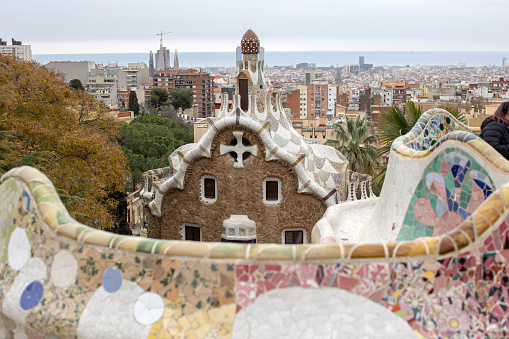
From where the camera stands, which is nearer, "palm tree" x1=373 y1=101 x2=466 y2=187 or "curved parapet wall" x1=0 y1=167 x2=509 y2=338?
"curved parapet wall" x1=0 y1=167 x2=509 y2=338

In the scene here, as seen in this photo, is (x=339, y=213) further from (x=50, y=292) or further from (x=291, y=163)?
(x=50, y=292)

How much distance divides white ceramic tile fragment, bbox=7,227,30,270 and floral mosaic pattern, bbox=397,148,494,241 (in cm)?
360

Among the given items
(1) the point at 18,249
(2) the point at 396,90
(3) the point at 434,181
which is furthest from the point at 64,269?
(2) the point at 396,90

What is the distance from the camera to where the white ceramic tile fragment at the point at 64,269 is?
4004mm

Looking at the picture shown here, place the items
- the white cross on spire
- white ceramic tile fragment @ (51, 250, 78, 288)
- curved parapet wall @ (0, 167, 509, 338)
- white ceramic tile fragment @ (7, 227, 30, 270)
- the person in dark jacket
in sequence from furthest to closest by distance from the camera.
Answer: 1. the white cross on spire
2. the person in dark jacket
3. white ceramic tile fragment @ (7, 227, 30, 270)
4. white ceramic tile fragment @ (51, 250, 78, 288)
5. curved parapet wall @ (0, 167, 509, 338)

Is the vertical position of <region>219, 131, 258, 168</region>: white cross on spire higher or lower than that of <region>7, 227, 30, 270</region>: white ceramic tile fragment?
lower

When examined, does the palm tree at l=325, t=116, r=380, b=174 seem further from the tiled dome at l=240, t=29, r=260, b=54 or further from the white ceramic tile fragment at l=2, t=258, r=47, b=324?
the white ceramic tile fragment at l=2, t=258, r=47, b=324

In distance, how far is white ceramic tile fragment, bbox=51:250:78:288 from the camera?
4.00 meters

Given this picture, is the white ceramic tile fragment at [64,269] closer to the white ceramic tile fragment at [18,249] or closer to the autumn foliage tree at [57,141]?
the white ceramic tile fragment at [18,249]

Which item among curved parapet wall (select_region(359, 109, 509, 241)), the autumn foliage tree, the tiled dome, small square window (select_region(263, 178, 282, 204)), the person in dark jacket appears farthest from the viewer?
the tiled dome

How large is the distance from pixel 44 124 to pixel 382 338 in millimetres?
11718

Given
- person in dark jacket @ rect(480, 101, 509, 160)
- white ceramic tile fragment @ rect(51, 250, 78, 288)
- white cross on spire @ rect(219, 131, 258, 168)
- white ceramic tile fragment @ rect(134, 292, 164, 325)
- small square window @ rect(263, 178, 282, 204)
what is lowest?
small square window @ rect(263, 178, 282, 204)

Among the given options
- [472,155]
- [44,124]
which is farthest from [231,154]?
[472,155]

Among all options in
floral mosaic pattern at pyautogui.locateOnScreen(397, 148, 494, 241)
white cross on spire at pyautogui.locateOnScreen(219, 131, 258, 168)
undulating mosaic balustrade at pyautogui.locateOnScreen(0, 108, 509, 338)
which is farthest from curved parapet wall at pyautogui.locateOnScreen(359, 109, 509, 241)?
white cross on spire at pyautogui.locateOnScreen(219, 131, 258, 168)
